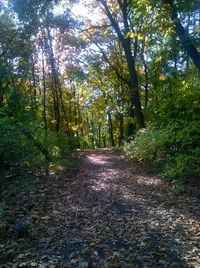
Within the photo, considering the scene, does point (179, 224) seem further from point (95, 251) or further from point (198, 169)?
point (198, 169)

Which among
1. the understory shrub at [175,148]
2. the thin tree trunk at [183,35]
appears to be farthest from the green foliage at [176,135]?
the thin tree trunk at [183,35]

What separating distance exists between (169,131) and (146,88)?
56.7ft

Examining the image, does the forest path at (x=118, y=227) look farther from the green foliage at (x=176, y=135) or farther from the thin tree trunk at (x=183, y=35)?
the thin tree trunk at (x=183, y=35)

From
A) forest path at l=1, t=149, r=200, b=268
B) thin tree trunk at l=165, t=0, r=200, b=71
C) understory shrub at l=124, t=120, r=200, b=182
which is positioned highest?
thin tree trunk at l=165, t=0, r=200, b=71

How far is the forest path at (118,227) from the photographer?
4.59m

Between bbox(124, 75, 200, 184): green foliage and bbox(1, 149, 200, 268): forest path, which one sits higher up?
bbox(124, 75, 200, 184): green foliage

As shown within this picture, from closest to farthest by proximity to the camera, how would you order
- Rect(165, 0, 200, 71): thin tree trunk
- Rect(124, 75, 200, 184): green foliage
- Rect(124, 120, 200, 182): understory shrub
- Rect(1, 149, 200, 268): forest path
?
1. Rect(1, 149, 200, 268): forest path
2. Rect(124, 120, 200, 182): understory shrub
3. Rect(124, 75, 200, 184): green foliage
4. Rect(165, 0, 200, 71): thin tree trunk

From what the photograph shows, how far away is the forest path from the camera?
4586 mm

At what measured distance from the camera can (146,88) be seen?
2656cm

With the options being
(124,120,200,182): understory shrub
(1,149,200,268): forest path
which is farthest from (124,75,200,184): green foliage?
(1,149,200,268): forest path

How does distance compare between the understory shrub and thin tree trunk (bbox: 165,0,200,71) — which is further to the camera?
thin tree trunk (bbox: 165,0,200,71)

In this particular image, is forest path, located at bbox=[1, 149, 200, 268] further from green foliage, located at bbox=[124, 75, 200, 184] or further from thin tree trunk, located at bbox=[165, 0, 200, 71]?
thin tree trunk, located at bbox=[165, 0, 200, 71]

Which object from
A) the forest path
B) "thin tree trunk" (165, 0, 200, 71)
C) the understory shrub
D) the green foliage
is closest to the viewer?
the forest path

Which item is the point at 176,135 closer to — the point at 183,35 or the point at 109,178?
the point at 109,178
